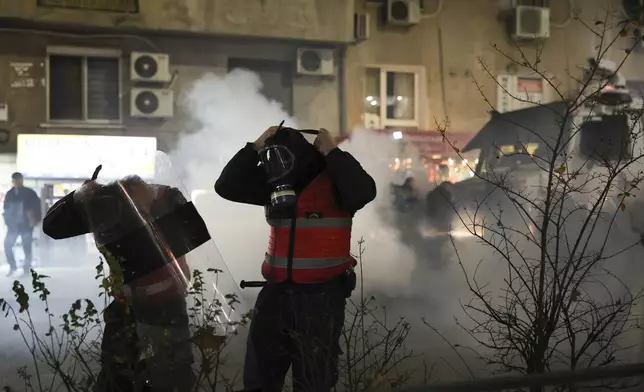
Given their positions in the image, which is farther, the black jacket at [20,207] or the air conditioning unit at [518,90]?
the air conditioning unit at [518,90]

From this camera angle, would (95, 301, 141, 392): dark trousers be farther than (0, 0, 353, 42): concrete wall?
No

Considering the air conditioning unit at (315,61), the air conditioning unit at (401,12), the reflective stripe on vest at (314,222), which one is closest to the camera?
the reflective stripe on vest at (314,222)

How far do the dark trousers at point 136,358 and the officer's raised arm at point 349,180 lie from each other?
2.93 ft

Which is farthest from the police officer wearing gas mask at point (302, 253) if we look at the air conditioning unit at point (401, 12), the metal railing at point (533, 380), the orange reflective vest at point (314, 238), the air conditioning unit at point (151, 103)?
the air conditioning unit at point (401, 12)

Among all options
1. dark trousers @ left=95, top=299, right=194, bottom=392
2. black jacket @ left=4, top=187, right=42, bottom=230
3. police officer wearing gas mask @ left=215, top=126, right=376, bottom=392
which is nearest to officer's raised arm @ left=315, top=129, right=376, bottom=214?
police officer wearing gas mask @ left=215, top=126, right=376, bottom=392

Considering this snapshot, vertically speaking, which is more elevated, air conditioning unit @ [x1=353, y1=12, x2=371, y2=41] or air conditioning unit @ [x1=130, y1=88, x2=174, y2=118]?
air conditioning unit @ [x1=353, y1=12, x2=371, y2=41]

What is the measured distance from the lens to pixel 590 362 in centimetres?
327

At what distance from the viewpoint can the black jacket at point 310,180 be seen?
9.48 feet

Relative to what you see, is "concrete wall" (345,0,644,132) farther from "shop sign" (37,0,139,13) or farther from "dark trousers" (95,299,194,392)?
"dark trousers" (95,299,194,392)

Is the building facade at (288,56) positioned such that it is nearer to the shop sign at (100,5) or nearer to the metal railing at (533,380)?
the shop sign at (100,5)

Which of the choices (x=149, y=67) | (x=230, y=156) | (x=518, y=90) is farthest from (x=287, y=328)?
(x=518, y=90)

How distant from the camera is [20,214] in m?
5.87

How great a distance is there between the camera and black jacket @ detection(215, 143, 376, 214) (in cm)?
289

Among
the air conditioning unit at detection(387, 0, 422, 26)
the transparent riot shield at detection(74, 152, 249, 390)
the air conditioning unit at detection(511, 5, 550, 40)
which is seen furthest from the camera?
the air conditioning unit at detection(511, 5, 550, 40)
